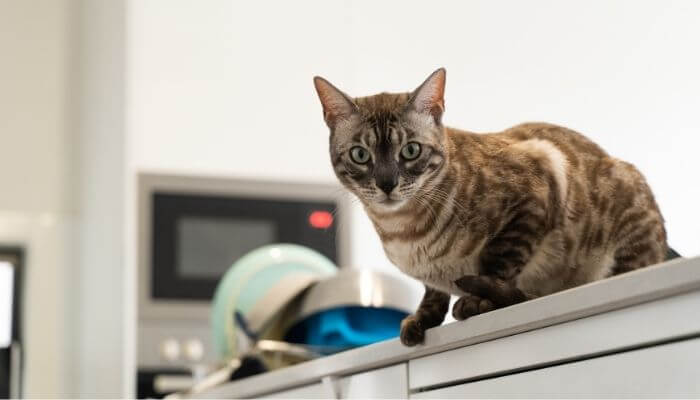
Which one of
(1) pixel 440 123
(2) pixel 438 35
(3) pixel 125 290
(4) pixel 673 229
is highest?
(2) pixel 438 35

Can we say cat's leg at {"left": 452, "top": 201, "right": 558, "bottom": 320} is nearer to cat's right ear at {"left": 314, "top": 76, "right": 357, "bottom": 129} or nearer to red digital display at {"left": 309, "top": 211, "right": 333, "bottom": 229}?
cat's right ear at {"left": 314, "top": 76, "right": 357, "bottom": 129}

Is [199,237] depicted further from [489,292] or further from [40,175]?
[489,292]

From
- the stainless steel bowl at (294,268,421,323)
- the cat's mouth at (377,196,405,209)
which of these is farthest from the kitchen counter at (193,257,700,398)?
the stainless steel bowl at (294,268,421,323)

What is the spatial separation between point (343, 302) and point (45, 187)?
152 centimetres

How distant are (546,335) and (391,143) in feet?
1.05

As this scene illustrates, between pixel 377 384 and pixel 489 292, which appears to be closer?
pixel 489 292

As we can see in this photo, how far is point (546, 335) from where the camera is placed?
1.02 m

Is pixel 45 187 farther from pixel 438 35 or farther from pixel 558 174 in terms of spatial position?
pixel 558 174

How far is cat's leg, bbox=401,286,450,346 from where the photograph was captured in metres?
1.22

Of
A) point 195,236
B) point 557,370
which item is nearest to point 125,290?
point 195,236

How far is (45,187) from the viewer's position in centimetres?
315

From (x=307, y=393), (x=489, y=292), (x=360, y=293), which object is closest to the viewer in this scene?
(x=489, y=292)

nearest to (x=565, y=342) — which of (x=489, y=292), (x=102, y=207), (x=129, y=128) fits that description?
(x=489, y=292)

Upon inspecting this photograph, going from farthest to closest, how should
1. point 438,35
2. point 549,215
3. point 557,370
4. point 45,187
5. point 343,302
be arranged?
point 45,187, point 343,302, point 438,35, point 549,215, point 557,370
